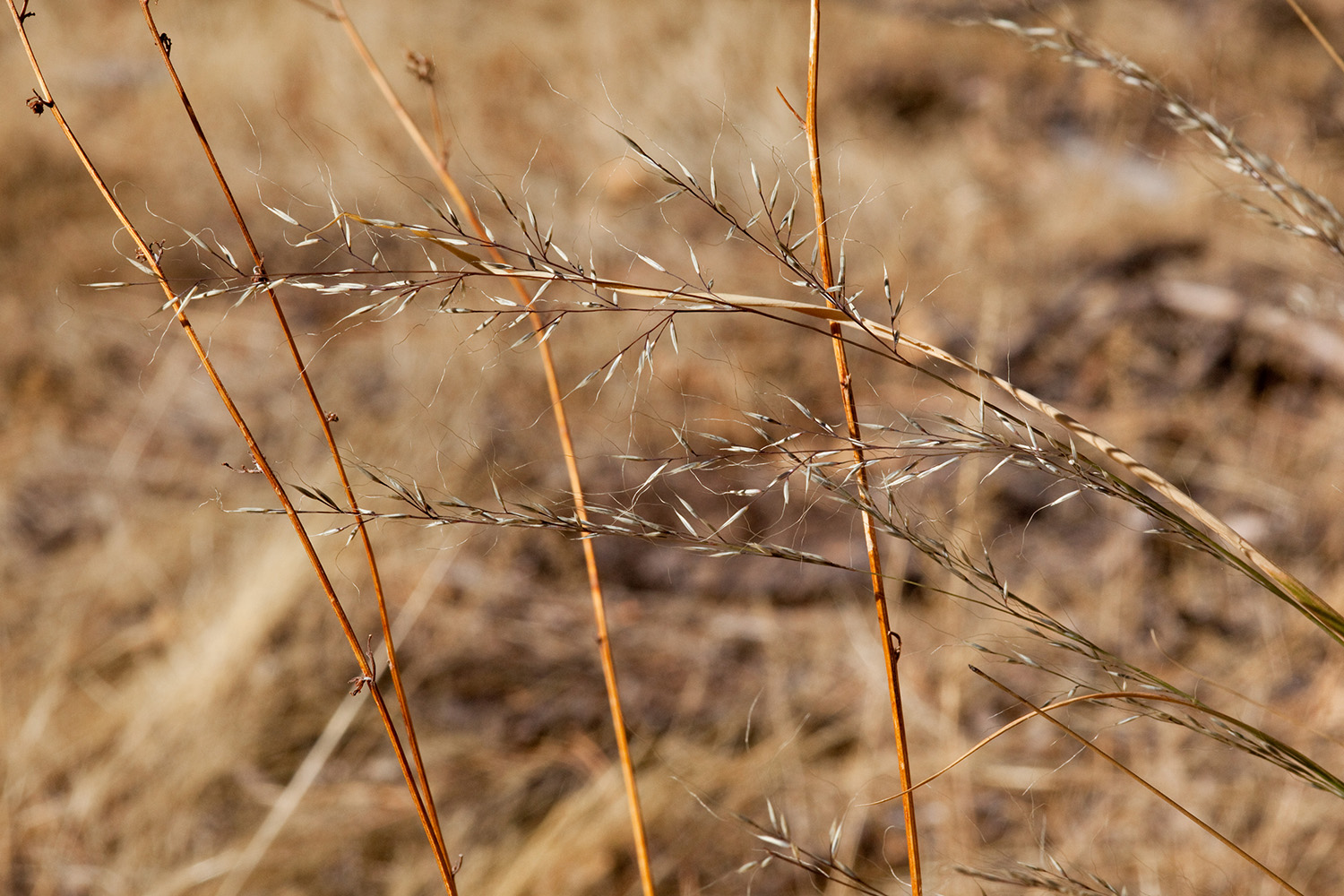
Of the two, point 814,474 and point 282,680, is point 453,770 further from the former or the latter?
point 814,474

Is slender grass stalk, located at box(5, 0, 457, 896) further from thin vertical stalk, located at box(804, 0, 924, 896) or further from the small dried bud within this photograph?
thin vertical stalk, located at box(804, 0, 924, 896)

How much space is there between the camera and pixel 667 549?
4.44 feet

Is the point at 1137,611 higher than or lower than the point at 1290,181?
lower

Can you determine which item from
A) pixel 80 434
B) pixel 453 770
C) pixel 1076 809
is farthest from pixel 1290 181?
pixel 80 434

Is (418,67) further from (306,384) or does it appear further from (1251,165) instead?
(1251,165)

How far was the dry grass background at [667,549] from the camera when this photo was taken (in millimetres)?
965

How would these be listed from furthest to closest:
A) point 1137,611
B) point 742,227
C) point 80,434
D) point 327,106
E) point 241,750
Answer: point 327,106 < point 80,434 < point 1137,611 < point 241,750 < point 742,227

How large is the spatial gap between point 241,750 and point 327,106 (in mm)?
2112

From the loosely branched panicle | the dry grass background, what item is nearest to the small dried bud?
the dry grass background

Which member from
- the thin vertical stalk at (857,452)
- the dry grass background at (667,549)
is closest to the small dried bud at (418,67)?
the dry grass background at (667,549)

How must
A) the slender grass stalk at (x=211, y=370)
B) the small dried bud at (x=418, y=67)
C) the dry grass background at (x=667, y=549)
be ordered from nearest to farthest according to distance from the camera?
the slender grass stalk at (x=211, y=370) < the small dried bud at (x=418, y=67) < the dry grass background at (x=667, y=549)

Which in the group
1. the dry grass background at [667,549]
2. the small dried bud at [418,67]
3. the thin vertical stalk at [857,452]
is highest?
the small dried bud at [418,67]

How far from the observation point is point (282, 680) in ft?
3.87

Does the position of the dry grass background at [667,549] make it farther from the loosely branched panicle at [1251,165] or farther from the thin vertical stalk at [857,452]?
the loosely branched panicle at [1251,165]
